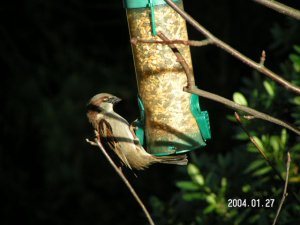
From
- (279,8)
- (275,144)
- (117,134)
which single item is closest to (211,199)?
(275,144)

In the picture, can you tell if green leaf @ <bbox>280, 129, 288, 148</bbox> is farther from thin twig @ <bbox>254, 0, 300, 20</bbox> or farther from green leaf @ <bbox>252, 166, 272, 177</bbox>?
thin twig @ <bbox>254, 0, 300, 20</bbox>

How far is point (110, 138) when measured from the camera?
8.89 feet

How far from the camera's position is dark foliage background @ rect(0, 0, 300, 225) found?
→ 18.8 ft

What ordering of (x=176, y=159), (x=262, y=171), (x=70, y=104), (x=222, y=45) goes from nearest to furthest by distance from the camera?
(x=222, y=45) → (x=176, y=159) → (x=262, y=171) → (x=70, y=104)

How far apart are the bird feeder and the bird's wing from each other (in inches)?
5.1

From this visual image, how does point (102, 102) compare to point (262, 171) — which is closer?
point (262, 171)

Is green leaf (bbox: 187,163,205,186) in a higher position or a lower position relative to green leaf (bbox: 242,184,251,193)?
higher

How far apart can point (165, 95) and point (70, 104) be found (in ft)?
12.4

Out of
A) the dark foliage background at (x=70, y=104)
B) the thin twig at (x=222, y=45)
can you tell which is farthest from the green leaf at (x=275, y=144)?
the dark foliage background at (x=70, y=104)

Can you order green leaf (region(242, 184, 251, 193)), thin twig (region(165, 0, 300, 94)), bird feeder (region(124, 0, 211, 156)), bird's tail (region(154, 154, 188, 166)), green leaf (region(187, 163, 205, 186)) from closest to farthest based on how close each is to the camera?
1. thin twig (region(165, 0, 300, 94))
2. bird's tail (region(154, 154, 188, 166))
3. bird feeder (region(124, 0, 211, 156))
4. green leaf (region(242, 184, 251, 193))
5. green leaf (region(187, 163, 205, 186))

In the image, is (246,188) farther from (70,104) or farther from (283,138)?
(70,104)

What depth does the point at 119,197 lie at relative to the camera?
613cm

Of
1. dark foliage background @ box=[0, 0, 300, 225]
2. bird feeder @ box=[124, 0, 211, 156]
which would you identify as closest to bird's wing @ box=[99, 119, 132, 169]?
bird feeder @ box=[124, 0, 211, 156]

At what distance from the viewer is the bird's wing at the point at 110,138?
2689mm
